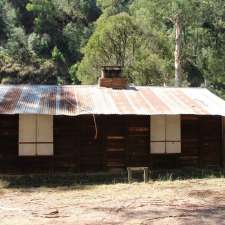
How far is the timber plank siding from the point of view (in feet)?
54.0

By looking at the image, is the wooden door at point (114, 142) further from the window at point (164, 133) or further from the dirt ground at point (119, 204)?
the dirt ground at point (119, 204)

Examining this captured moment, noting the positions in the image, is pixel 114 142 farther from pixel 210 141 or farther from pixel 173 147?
pixel 210 141

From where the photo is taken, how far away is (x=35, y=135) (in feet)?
53.6

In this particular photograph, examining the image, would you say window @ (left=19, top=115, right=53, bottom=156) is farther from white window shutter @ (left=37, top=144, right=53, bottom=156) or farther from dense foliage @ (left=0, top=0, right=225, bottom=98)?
dense foliage @ (left=0, top=0, right=225, bottom=98)

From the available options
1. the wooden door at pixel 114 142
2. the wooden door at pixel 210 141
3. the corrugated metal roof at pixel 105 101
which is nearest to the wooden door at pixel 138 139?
the wooden door at pixel 114 142

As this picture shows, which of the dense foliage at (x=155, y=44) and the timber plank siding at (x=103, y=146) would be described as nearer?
the timber plank siding at (x=103, y=146)

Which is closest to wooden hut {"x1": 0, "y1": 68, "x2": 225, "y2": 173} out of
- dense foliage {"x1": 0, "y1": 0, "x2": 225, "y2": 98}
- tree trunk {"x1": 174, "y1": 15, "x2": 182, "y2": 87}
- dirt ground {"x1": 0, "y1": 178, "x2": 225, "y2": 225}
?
dirt ground {"x1": 0, "y1": 178, "x2": 225, "y2": 225}

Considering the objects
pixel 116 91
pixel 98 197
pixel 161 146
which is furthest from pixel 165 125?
pixel 98 197

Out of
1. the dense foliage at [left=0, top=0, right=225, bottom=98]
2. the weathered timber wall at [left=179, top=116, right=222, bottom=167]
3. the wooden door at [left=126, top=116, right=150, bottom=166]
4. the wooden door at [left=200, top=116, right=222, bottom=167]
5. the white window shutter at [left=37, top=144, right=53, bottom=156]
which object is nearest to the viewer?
the white window shutter at [left=37, top=144, right=53, bottom=156]

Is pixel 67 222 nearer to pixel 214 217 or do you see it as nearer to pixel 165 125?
pixel 214 217

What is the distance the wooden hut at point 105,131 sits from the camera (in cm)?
1633

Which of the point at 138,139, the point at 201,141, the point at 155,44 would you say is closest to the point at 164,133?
the point at 138,139

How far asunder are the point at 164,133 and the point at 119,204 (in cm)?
641

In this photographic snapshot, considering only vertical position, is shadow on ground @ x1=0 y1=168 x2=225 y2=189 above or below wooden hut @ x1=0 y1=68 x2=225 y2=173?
below
